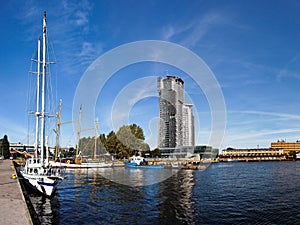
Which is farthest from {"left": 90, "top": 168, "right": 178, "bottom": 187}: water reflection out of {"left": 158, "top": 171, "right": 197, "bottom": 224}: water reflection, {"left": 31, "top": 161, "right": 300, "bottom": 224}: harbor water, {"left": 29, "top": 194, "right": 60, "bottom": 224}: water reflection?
{"left": 29, "top": 194, "right": 60, "bottom": 224}: water reflection

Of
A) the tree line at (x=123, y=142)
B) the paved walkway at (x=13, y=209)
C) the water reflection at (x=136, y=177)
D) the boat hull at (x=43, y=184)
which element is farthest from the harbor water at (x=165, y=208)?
the tree line at (x=123, y=142)

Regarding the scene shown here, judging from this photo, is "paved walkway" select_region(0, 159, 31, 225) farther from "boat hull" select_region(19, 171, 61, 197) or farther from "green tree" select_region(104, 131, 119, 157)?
"green tree" select_region(104, 131, 119, 157)

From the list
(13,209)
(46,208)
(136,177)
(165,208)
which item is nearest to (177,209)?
(165,208)

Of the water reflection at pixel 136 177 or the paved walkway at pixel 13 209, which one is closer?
the paved walkway at pixel 13 209

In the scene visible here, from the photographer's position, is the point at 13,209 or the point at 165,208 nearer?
the point at 13,209

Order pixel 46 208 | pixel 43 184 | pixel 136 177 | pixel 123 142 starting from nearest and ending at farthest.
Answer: pixel 46 208 → pixel 43 184 → pixel 136 177 → pixel 123 142

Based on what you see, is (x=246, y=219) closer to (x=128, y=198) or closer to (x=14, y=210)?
(x=128, y=198)

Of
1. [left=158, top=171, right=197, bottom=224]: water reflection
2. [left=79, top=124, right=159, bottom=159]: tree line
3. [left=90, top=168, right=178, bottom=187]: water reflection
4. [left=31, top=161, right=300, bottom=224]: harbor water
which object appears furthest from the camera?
[left=79, top=124, right=159, bottom=159]: tree line

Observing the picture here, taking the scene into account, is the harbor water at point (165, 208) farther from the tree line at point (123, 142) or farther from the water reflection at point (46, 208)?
the tree line at point (123, 142)

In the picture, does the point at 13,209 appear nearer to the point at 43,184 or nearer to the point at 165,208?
the point at 43,184

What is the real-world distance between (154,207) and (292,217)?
12566 millimetres

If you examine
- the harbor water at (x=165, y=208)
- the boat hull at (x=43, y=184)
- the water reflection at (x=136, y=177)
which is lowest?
the water reflection at (x=136, y=177)

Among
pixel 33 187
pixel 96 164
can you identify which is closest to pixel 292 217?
pixel 33 187

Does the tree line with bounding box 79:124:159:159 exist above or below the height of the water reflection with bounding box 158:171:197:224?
above
